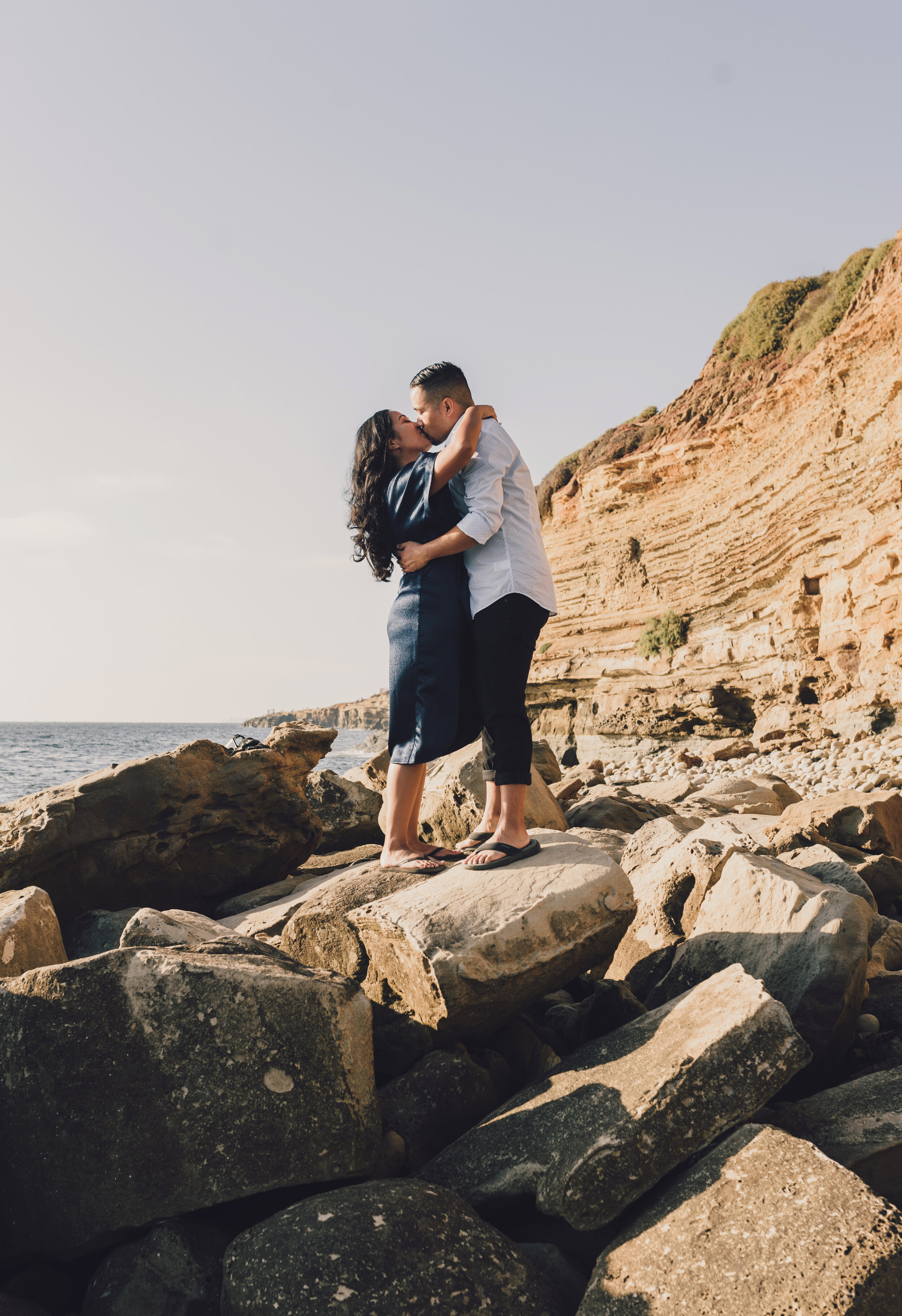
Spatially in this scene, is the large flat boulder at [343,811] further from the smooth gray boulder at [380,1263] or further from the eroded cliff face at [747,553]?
the eroded cliff face at [747,553]

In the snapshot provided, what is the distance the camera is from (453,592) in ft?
11.4

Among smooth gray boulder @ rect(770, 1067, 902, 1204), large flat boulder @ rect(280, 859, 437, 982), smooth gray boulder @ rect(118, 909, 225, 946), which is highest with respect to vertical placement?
smooth gray boulder @ rect(118, 909, 225, 946)

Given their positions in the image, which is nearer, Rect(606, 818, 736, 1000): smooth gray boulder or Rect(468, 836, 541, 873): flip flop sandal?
Answer: Rect(468, 836, 541, 873): flip flop sandal

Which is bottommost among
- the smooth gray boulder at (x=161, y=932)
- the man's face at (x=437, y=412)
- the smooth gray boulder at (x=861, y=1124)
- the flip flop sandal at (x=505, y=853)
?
the smooth gray boulder at (x=861, y=1124)

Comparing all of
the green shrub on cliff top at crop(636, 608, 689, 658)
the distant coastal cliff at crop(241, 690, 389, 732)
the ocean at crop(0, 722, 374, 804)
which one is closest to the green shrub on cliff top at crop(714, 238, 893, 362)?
the green shrub on cliff top at crop(636, 608, 689, 658)

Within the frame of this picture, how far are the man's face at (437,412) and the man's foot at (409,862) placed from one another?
1859mm

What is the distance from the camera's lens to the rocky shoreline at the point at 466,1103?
1730mm

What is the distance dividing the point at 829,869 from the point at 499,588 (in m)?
2.05

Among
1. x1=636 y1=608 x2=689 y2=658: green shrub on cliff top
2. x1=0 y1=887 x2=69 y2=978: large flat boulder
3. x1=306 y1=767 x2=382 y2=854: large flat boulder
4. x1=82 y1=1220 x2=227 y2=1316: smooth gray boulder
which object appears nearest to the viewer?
x1=82 y1=1220 x2=227 y2=1316: smooth gray boulder

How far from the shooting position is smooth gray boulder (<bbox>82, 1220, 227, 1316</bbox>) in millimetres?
1855

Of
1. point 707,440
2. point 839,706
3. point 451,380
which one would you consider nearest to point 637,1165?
point 451,380

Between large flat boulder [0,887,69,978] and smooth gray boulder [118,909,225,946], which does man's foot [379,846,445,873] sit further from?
large flat boulder [0,887,69,978]

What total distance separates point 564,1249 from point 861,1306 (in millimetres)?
748

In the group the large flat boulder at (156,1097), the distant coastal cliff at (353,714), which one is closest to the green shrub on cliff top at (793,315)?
the large flat boulder at (156,1097)
